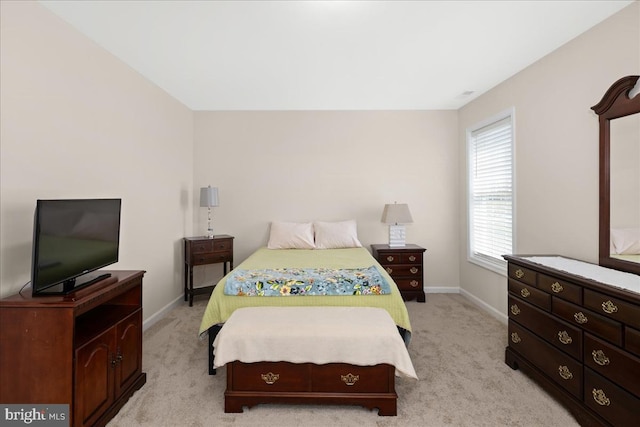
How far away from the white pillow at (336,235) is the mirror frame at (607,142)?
243cm

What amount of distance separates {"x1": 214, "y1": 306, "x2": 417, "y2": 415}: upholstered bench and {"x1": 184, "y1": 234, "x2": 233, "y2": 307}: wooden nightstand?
7.01ft

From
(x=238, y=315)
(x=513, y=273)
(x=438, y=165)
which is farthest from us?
(x=438, y=165)

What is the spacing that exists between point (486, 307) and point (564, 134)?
→ 2112 mm

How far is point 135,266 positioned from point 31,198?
1.25 meters

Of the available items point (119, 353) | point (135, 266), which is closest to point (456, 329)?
point (119, 353)

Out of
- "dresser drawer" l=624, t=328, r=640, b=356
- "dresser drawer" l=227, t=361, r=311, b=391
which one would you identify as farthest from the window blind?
"dresser drawer" l=227, t=361, r=311, b=391

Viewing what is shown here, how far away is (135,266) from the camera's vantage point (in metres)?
3.01

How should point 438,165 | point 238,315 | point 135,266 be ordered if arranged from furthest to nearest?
point 438,165 < point 135,266 < point 238,315

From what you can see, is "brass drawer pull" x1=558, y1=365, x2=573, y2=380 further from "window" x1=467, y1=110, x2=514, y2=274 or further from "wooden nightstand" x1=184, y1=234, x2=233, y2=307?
"wooden nightstand" x1=184, y1=234, x2=233, y2=307

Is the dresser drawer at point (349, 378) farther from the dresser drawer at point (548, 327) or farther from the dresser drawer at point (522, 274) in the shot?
the dresser drawer at point (522, 274)

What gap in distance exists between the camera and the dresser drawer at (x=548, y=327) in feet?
5.89

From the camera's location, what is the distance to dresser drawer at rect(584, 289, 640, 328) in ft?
4.76

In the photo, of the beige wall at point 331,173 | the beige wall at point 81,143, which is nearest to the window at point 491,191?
the beige wall at point 331,173

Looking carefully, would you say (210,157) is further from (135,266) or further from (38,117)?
(38,117)
